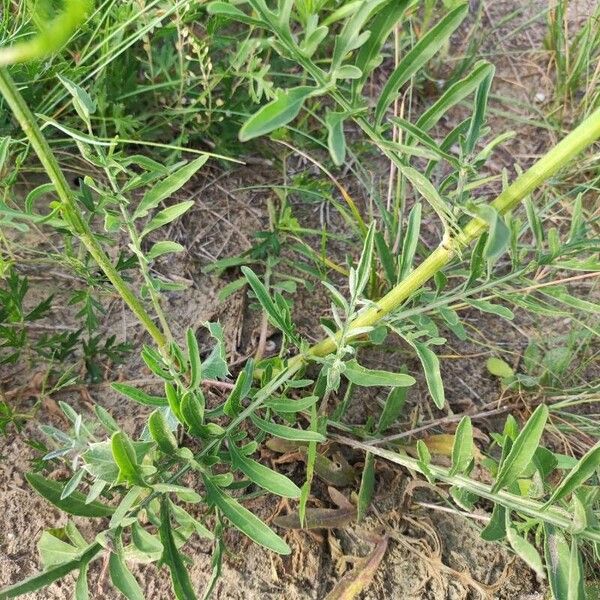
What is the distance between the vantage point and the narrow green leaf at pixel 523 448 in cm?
90

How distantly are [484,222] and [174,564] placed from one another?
0.62 m

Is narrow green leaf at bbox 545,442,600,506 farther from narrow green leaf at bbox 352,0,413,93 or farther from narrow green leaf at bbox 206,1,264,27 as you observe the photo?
narrow green leaf at bbox 206,1,264,27

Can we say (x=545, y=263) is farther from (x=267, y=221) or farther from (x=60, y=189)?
(x=267, y=221)

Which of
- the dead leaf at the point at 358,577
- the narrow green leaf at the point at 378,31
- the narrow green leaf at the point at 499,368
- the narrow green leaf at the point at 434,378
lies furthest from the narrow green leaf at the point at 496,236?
the narrow green leaf at the point at 499,368

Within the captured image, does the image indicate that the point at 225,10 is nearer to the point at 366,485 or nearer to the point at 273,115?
the point at 273,115

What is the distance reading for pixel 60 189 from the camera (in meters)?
0.87

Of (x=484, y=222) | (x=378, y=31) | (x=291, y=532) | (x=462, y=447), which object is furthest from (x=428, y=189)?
(x=291, y=532)

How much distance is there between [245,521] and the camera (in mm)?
962

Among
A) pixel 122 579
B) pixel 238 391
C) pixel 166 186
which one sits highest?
pixel 166 186

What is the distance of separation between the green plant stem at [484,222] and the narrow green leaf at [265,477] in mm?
189

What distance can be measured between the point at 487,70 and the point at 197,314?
0.93 m

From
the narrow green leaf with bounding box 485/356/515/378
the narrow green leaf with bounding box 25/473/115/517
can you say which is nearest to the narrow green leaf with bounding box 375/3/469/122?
the narrow green leaf with bounding box 25/473/115/517

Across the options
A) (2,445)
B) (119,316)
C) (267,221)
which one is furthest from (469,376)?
(2,445)

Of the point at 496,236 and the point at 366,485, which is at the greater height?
the point at 496,236
